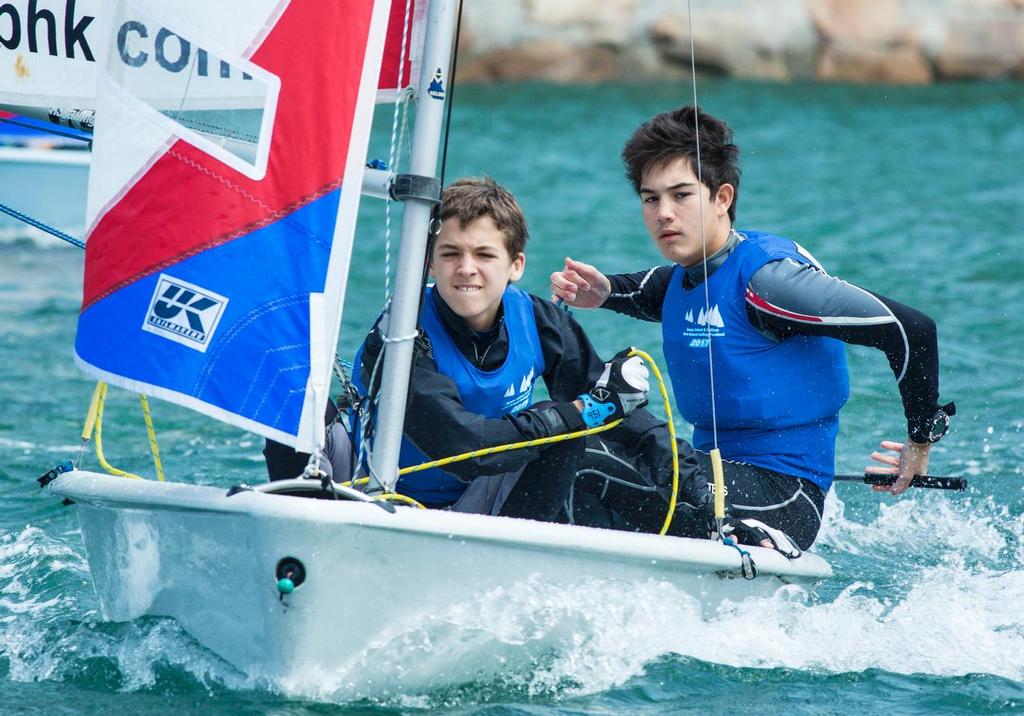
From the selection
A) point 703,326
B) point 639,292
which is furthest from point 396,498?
point 639,292

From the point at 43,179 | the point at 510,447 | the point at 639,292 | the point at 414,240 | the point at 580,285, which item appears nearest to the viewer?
the point at 414,240

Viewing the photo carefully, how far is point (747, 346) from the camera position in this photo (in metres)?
3.22

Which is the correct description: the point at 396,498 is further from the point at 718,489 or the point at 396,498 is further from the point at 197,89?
the point at 197,89

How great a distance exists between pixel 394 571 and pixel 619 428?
718 mm

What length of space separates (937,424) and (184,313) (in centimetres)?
176

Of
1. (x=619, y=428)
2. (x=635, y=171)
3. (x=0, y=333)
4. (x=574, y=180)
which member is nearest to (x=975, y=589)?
(x=619, y=428)

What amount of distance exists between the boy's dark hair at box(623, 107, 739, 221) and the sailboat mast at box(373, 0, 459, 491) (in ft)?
2.52

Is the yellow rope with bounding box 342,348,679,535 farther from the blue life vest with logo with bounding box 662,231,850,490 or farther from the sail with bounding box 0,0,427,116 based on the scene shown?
the sail with bounding box 0,0,427,116

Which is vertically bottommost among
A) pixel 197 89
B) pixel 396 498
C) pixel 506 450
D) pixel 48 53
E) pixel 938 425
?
pixel 396 498

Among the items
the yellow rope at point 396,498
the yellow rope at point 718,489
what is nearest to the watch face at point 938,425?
the yellow rope at point 718,489

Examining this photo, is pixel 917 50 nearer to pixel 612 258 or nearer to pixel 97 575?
pixel 612 258

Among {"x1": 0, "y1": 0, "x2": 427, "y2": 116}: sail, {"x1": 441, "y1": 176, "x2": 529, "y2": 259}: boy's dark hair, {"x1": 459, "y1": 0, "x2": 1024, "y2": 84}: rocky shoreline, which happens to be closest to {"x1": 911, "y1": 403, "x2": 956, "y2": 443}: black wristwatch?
{"x1": 441, "y1": 176, "x2": 529, "y2": 259}: boy's dark hair

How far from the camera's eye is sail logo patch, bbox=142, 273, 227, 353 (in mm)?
2484

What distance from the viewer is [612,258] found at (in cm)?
890
